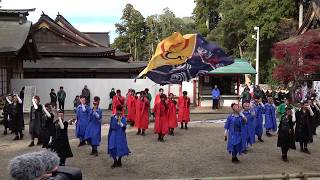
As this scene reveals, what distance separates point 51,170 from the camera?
3.30m

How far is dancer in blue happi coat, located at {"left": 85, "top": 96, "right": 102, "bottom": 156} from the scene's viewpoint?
12164 millimetres

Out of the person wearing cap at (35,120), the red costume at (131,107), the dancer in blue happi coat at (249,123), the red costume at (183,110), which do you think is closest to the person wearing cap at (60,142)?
the person wearing cap at (35,120)

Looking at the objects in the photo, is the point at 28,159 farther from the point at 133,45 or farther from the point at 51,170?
the point at 133,45

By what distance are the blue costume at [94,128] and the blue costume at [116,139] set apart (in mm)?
1466

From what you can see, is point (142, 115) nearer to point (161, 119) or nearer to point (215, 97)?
point (161, 119)

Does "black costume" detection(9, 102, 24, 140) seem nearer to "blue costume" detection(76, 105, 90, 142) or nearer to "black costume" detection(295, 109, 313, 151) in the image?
"blue costume" detection(76, 105, 90, 142)

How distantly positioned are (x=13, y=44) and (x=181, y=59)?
41.5ft

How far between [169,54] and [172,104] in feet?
12.3

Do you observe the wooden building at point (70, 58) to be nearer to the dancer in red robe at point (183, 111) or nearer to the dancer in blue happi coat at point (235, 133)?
the dancer in red robe at point (183, 111)

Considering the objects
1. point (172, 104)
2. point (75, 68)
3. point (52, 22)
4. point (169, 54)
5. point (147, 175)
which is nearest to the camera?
point (147, 175)

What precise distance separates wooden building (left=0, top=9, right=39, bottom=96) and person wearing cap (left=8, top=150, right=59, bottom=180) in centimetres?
1986

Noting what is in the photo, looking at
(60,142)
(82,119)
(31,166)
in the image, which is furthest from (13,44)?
(31,166)

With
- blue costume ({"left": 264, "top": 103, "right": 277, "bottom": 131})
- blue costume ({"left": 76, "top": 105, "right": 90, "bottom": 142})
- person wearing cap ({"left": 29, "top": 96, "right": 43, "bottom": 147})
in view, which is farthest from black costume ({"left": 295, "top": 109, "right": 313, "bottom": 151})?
person wearing cap ({"left": 29, "top": 96, "right": 43, "bottom": 147})

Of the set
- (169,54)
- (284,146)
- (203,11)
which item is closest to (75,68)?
(169,54)
